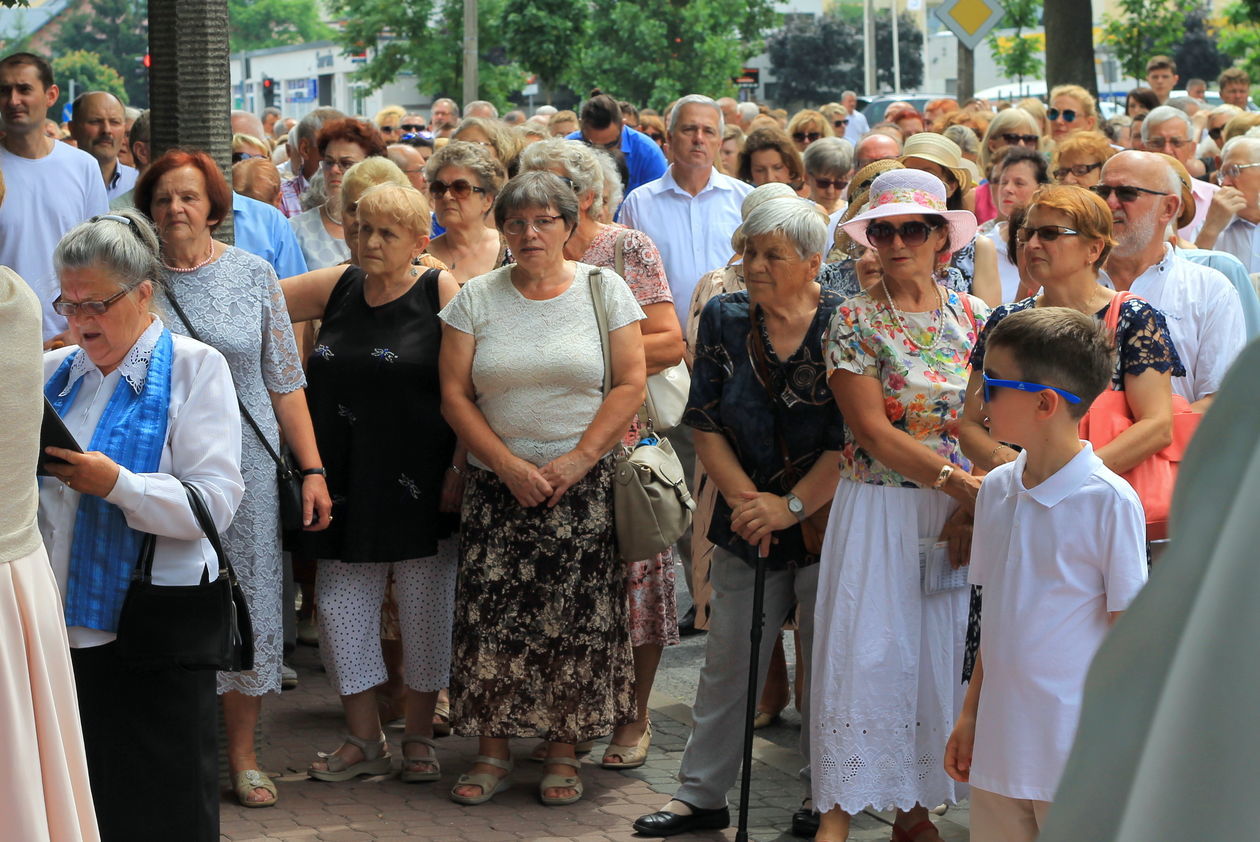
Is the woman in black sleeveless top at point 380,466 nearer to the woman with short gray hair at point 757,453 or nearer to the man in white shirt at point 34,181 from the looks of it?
the woman with short gray hair at point 757,453

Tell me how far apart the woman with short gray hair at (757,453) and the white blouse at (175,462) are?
1643mm

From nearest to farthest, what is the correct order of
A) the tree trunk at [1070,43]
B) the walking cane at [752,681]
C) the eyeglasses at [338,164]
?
the walking cane at [752,681]
the eyeglasses at [338,164]
the tree trunk at [1070,43]

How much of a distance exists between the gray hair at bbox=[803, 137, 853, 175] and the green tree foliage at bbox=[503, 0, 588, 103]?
3459 centimetres

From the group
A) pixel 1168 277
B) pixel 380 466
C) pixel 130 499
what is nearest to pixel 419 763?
pixel 380 466

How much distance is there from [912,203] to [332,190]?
379 cm

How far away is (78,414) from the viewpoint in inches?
175

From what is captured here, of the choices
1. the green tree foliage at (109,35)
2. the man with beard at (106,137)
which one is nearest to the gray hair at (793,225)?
the man with beard at (106,137)

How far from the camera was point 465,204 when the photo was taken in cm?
676

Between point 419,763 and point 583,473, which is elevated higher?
point 583,473

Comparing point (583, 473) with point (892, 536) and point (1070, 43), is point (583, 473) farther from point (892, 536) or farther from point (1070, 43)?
point (1070, 43)

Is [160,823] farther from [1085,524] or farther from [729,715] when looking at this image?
[1085,524]

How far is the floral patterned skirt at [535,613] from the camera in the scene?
575 centimetres

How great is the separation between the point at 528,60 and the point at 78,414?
40.3 meters

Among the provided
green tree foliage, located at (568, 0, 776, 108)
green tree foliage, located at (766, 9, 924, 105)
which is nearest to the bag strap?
green tree foliage, located at (568, 0, 776, 108)
